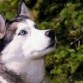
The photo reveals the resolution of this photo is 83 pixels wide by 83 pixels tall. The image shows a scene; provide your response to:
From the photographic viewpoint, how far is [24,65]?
4.34 metres

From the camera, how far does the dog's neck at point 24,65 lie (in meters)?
4.28

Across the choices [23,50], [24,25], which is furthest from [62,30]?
[23,50]

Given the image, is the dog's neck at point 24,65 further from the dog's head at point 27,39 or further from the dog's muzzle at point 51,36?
the dog's muzzle at point 51,36

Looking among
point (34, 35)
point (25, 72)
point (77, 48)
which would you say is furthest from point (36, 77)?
point (77, 48)

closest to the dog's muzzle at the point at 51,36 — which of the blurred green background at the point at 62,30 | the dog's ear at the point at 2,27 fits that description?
the dog's ear at the point at 2,27

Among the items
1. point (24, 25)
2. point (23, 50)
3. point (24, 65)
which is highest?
point (24, 25)

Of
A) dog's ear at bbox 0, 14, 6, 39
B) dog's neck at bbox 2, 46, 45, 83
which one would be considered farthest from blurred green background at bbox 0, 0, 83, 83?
dog's ear at bbox 0, 14, 6, 39

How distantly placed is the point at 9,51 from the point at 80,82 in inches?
102

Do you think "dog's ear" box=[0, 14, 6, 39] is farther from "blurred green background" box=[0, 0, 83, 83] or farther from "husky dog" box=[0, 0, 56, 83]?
"blurred green background" box=[0, 0, 83, 83]

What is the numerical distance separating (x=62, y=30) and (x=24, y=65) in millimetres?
2620

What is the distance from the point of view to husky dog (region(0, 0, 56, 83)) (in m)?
4.28

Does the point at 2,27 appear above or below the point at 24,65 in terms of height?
above

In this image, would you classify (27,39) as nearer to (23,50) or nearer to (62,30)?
(23,50)

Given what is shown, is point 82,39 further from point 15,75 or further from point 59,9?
point 15,75
